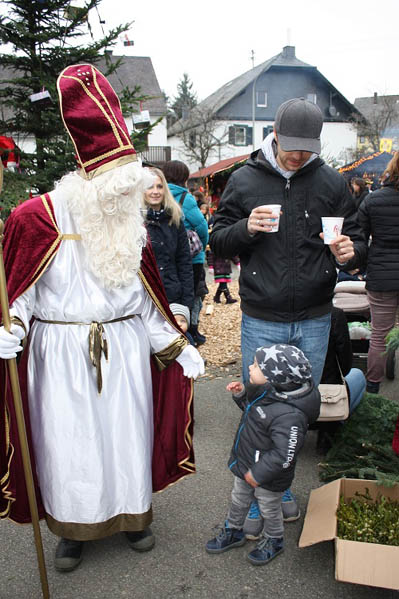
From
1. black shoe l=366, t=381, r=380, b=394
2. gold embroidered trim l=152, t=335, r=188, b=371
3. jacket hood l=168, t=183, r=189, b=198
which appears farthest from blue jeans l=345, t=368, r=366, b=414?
jacket hood l=168, t=183, r=189, b=198

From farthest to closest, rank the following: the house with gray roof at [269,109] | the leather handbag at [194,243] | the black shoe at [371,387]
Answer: the house with gray roof at [269,109] → the leather handbag at [194,243] → the black shoe at [371,387]

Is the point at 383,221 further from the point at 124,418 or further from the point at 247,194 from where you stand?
the point at 124,418

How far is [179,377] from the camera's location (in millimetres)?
2959

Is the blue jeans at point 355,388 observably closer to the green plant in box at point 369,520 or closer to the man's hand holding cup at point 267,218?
the green plant in box at point 369,520

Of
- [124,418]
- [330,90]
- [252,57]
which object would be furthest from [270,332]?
[330,90]

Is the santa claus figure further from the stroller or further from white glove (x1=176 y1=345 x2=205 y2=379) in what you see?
the stroller

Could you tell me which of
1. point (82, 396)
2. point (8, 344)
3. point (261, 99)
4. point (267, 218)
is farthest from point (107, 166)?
point (261, 99)

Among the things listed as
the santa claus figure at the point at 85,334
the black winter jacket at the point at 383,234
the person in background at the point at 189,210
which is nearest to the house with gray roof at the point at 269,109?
the person in background at the point at 189,210

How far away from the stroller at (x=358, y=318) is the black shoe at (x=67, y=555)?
3.11m

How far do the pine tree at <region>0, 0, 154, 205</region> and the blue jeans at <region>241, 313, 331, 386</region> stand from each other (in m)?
4.44

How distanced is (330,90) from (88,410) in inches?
1749

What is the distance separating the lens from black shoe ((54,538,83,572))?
272 centimetres

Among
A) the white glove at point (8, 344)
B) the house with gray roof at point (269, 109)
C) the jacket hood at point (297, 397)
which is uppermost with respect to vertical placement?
the house with gray roof at point (269, 109)

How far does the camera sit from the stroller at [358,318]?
5223 millimetres
